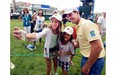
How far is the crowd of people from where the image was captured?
Result: 1.44 meters

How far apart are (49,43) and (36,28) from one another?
45 cm

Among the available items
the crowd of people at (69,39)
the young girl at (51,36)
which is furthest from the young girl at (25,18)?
the young girl at (51,36)

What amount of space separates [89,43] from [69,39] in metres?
0.32

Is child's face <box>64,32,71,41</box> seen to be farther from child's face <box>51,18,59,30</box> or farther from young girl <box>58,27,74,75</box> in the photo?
child's face <box>51,18,59,30</box>

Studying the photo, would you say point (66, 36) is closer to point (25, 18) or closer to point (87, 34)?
point (87, 34)

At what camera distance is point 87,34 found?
144 centimetres

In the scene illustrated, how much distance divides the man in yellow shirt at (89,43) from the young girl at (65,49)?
22 centimetres
